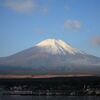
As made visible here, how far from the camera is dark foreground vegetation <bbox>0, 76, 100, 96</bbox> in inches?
2549

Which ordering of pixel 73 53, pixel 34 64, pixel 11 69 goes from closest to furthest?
pixel 11 69 < pixel 34 64 < pixel 73 53

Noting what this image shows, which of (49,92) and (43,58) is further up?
(43,58)

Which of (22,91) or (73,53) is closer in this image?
(22,91)

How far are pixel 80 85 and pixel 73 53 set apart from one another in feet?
171

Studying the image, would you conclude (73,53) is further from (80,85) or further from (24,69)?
(80,85)

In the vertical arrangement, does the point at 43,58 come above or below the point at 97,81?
above

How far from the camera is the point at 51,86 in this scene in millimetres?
69375

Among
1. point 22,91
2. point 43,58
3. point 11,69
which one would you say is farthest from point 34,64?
point 22,91

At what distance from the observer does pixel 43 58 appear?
381ft

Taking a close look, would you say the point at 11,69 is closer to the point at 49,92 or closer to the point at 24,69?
the point at 24,69

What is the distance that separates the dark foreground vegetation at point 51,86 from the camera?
6475 cm

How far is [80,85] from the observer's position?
229 feet

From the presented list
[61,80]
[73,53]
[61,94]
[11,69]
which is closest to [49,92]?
[61,94]

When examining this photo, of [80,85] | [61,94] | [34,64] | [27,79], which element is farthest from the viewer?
[34,64]
